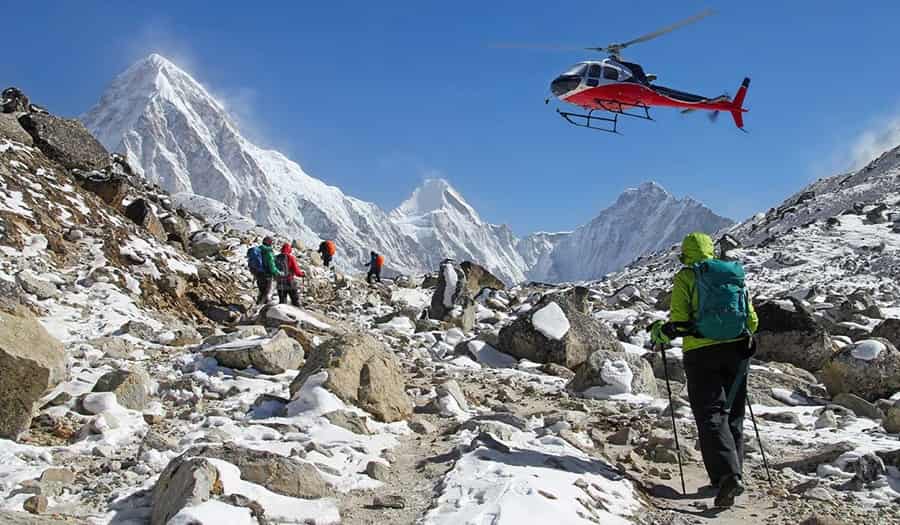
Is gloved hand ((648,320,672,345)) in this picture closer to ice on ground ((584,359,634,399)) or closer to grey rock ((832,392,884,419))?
ice on ground ((584,359,634,399))

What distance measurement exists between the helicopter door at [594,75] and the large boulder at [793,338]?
36.6 ft

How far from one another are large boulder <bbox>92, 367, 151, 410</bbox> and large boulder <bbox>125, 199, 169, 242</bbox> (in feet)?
37.5

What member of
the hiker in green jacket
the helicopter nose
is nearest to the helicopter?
the helicopter nose

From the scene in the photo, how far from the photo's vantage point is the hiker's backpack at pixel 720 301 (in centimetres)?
613

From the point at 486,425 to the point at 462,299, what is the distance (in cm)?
1211

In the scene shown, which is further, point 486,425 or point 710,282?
point 486,425

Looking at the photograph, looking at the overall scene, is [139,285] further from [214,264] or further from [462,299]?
[462,299]

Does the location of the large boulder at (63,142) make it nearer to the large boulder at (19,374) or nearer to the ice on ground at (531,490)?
the large boulder at (19,374)

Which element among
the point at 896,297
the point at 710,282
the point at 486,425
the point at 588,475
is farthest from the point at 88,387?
the point at 896,297

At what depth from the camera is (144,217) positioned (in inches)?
710

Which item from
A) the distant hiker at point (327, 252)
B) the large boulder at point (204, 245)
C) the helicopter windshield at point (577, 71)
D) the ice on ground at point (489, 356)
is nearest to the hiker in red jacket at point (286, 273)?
the ice on ground at point (489, 356)

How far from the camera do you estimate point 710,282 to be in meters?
6.20

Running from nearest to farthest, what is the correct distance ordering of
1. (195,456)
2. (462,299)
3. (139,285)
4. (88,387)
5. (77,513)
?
(77,513) → (195,456) → (88,387) → (139,285) → (462,299)

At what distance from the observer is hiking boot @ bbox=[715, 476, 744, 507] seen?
580 centimetres
